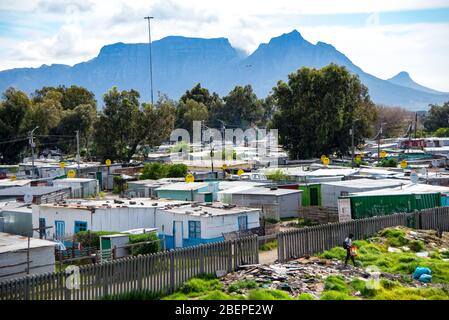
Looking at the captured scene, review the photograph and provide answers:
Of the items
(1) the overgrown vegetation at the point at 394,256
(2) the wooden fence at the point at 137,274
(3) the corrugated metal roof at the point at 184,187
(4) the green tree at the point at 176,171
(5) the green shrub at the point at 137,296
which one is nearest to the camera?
(2) the wooden fence at the point at 137,274

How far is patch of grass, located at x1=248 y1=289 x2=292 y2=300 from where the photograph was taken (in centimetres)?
1416

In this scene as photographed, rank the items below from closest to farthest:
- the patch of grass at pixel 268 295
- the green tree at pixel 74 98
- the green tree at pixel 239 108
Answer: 1. the patch of grass at pixel 268 295
2. the green tree at pixel 74 98
3. the green tree at pixel 239 108

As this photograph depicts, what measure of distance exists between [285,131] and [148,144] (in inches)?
613

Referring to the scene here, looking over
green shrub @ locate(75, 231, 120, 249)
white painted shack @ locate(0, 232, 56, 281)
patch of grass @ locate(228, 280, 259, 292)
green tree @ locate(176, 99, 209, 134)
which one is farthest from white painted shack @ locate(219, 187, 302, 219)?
green tree @ locate(176, 99, 209, 134)

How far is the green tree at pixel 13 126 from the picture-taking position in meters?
77.5

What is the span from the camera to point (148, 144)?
72750mm

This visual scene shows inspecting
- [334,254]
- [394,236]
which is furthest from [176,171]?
[334,254]

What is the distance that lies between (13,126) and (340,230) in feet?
210

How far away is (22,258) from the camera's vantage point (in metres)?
19.0

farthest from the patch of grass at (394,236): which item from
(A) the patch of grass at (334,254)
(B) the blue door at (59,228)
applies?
(B) the blue door at (59,228)

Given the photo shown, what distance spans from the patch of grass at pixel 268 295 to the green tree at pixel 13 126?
2662 inches

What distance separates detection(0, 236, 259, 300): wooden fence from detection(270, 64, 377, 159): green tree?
51.4 meters

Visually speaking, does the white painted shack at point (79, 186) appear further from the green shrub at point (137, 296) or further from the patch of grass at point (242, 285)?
the patch of grass at point (242, 285)
